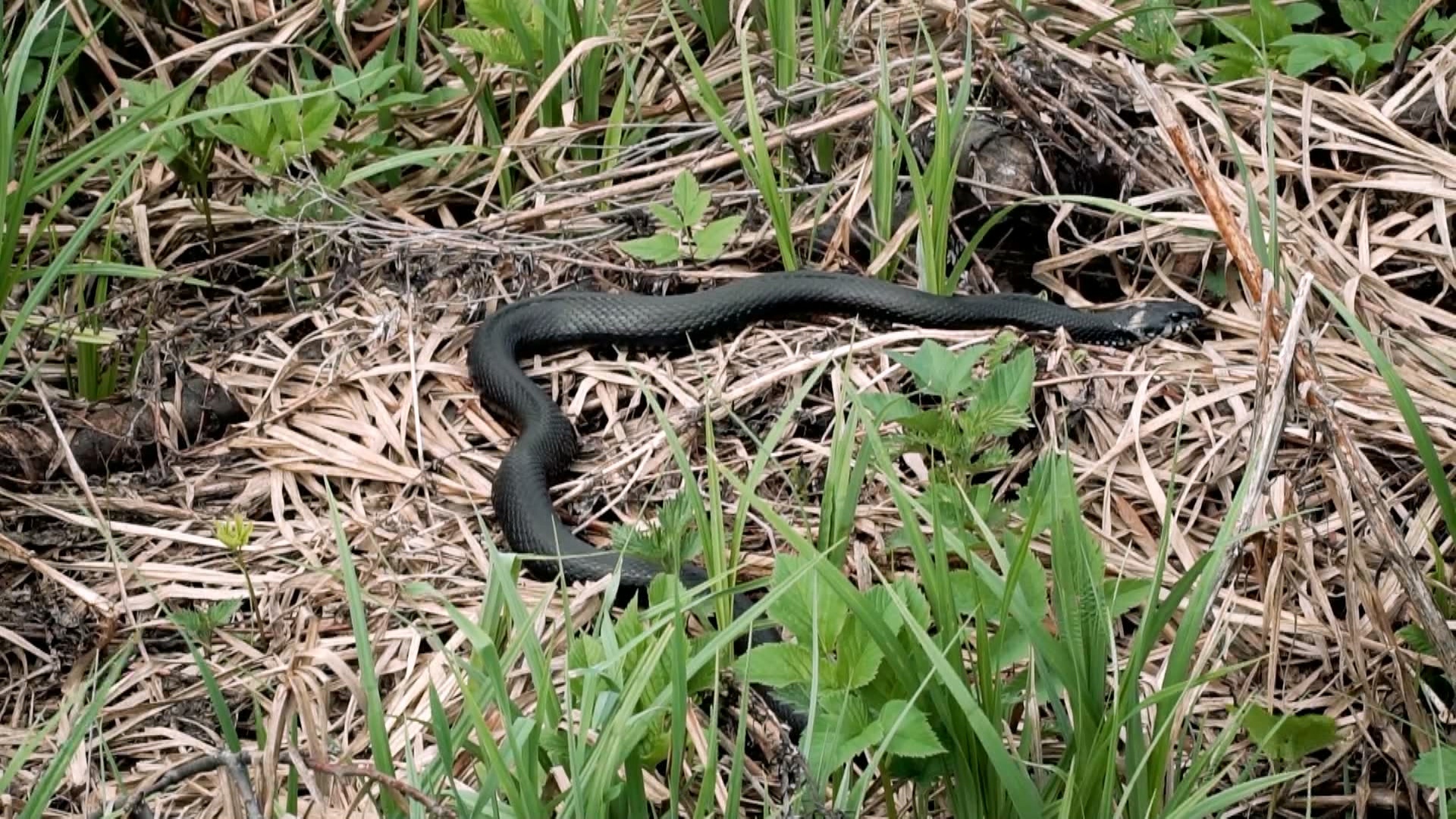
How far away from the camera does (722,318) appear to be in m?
4.51

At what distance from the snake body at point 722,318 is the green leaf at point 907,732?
1.86m

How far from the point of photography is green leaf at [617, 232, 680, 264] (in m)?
4.45

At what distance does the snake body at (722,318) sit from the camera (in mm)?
4246

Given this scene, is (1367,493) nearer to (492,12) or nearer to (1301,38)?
(1301,38)

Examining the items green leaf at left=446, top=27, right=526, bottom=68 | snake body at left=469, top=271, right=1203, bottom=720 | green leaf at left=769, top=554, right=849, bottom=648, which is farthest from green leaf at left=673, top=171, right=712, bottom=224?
green leaf at left=769, top=554, right=849, bottom=648

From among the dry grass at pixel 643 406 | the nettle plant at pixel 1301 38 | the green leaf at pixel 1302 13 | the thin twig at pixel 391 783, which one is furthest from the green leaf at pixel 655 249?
the thin twig at pixel 391 783

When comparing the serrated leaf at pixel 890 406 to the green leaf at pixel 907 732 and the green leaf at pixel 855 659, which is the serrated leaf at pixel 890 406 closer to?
the green leaf at pixel 855 659

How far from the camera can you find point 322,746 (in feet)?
8.59

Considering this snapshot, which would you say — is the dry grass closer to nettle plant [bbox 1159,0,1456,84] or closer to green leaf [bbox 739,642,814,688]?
nettle plant [bbox 1159,0,1456,84]

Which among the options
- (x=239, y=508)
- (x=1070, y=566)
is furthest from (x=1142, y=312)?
(x=239, y=508)

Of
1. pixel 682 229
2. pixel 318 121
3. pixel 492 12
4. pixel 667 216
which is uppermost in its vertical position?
pixel 492 12

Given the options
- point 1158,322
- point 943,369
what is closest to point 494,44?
point 1158,322

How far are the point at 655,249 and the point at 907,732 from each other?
7.87 feet

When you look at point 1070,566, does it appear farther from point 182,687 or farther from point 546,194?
point 546,194
